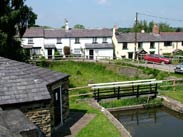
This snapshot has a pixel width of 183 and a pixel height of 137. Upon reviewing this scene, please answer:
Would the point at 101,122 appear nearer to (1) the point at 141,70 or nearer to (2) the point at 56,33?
(1) the point at 141,70

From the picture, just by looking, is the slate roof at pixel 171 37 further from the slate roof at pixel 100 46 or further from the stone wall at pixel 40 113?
the stone wall at pixel 40 113

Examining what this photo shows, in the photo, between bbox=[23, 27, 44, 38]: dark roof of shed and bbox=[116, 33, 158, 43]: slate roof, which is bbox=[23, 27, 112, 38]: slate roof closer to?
bbox=[23, 27, 44, 38]: dark roof of shed

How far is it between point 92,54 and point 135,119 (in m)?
37.3

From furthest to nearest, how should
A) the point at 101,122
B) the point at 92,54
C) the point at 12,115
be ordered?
the point at 92,54
the point at 101,122
the point at 12,115

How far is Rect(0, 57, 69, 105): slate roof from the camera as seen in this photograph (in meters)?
12.5

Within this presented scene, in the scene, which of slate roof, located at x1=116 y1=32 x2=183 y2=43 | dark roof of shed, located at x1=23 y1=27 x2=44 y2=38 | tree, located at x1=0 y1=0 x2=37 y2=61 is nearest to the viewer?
tree, located at x1=0 y1=0 x2=37 y2=61

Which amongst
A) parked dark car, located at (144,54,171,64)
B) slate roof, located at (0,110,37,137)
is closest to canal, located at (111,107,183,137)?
slate roof, located at (0,110,37,137)

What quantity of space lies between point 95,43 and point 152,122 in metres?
39.8

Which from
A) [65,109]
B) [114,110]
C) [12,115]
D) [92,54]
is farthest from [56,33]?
[12,115]

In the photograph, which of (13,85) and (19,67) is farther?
(19,67)

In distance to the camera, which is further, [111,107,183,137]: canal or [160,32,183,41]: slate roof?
[160,32,183,41]: slate roof

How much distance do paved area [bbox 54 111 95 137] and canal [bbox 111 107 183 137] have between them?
2718 mm

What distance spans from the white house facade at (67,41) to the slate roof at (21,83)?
41.9 meters

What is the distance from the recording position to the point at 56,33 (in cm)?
5825
